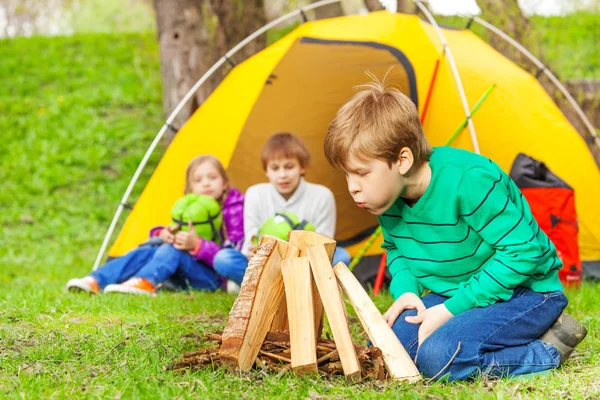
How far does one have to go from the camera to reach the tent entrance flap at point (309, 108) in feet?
16.7

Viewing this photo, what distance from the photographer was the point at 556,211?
14.2ft

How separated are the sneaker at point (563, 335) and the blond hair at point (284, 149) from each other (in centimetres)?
223

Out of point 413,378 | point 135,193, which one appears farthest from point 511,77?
point 135,193

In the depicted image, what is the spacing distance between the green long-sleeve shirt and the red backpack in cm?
188

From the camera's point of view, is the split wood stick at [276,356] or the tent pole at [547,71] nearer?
the split wood stick at [276,356]

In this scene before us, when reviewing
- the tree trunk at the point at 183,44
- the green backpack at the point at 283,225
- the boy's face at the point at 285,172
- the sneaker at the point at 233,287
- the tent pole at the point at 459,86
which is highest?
the tree trunk at the point at 183,44

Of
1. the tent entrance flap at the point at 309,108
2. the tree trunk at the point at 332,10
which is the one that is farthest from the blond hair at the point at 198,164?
the tree trunk at the point at 332,10

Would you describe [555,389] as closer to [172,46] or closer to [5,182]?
[172,46]

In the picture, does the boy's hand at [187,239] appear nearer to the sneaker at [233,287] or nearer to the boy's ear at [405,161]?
the sneaker at [233,287]

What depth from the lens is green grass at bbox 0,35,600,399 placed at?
222 cm

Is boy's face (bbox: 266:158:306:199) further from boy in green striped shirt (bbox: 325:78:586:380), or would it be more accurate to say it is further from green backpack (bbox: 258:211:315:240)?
boy in green striped shirt (bbox: 325:78:586:380)

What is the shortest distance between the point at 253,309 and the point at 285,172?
2.12 m

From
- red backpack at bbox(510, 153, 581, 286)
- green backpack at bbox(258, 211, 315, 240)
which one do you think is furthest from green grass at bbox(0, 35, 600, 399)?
green backpack at bbox(258, 211, 315, 240)

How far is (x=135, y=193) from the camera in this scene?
7.48m
